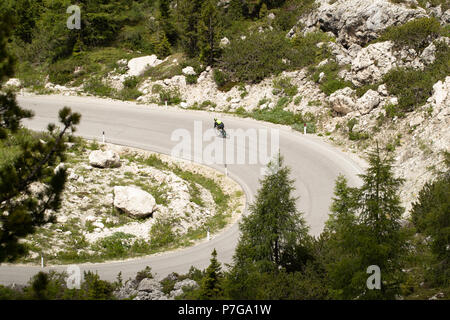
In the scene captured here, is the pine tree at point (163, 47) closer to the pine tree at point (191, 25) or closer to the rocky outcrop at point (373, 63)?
the pine tree at point (191, 25)

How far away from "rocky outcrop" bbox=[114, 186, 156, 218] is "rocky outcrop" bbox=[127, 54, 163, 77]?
20.9 meters

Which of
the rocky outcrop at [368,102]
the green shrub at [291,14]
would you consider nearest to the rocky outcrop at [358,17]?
the green shrub at [291,14]

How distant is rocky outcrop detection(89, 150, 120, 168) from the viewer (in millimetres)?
25328

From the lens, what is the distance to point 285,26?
41031mm

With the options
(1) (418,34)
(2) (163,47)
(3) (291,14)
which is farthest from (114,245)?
(3) (291,14)

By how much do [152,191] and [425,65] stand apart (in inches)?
785

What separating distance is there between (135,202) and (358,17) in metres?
23.7

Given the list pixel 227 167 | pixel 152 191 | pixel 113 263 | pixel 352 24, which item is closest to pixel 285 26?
pixel 352 24

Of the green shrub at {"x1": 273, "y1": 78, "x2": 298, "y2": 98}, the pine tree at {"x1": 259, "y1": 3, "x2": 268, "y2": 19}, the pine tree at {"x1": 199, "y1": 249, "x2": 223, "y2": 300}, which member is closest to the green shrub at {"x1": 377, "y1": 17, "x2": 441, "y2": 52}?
the green shrub at {"x1": 273, "y1": 78, "x2": 298, "y2": 98}

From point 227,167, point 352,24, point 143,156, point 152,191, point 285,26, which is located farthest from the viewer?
point 285,26

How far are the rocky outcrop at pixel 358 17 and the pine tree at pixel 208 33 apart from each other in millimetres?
8064
